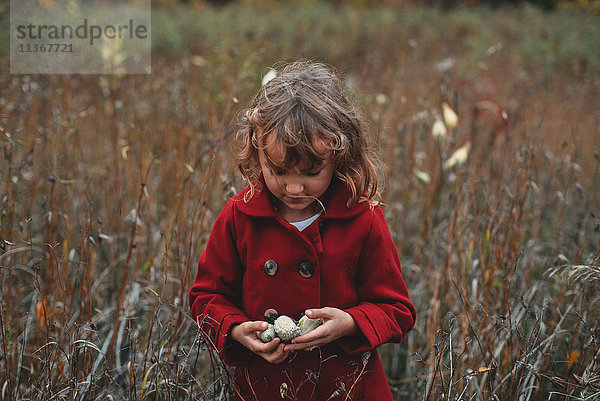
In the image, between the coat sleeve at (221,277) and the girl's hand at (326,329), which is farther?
the coat sleeve at (221,277)

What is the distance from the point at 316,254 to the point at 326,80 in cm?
41

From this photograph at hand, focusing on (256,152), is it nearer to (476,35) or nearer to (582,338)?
(582,338)

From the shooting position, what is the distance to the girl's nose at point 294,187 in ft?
3.54

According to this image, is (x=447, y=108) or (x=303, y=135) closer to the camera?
(x=303, y=135)

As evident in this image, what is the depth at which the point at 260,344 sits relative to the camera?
107 centimetres

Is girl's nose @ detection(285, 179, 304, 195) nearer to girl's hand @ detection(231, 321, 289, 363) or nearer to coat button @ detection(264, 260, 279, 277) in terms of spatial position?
coat button @ detection(264, 260, 279, 277)

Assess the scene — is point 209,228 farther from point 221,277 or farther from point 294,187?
point 294,187

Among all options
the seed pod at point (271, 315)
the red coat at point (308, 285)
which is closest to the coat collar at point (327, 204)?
the red coat at point (308, 285)

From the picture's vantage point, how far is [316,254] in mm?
1137

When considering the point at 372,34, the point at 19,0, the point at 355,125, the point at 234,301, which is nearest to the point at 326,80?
the point at 355,125

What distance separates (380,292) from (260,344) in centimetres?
30

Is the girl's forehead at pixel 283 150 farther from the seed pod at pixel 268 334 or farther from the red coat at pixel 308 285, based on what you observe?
the seed pod at pixel 268 334

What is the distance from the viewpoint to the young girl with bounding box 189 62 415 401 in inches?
42.8

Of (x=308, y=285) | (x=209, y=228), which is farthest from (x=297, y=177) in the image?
(x=209, y=228)
